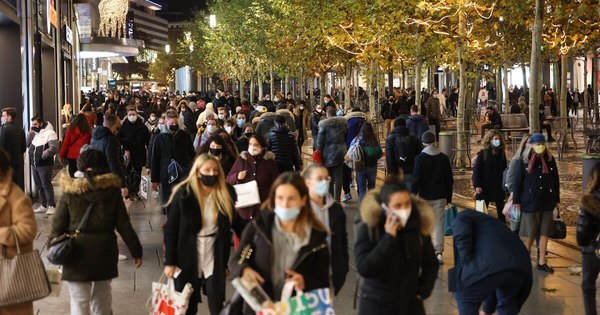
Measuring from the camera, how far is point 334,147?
1841cm

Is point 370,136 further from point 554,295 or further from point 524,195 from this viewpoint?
point 554,295

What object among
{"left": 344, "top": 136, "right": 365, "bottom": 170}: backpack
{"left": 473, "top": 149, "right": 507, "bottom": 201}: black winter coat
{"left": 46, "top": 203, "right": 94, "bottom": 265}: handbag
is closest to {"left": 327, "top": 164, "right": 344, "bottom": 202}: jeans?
{"left": 344, "top": 136, "right": 365, "bottom": 170}: backpack

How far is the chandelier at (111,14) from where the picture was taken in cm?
6306

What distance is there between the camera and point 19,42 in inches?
842

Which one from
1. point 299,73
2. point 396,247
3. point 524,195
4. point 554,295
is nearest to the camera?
point 396,247

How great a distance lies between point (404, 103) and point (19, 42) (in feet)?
61.5

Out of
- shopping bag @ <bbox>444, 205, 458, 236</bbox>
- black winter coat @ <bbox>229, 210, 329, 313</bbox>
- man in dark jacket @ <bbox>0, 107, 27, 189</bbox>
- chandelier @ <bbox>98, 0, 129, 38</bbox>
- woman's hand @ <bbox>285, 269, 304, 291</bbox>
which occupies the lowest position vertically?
shopping bag @ <bbox>444, 205, 458, 236</bbox>

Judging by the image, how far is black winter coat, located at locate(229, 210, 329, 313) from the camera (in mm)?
6484

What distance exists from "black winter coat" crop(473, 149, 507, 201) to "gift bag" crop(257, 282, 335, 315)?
25.5 feet

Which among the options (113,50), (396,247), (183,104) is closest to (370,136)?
(183,104)

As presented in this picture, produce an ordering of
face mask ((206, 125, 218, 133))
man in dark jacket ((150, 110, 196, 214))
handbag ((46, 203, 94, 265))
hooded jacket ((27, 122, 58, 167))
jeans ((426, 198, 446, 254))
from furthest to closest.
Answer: hooded jacket ((27, 122, 58, 167)) < face mask ((206, 125, 218, 133)) < man in dark jacket ((150, 110, 196, 214)) < jeans ((426, 198, 446, 254)) < handbag ((46, 203, 94, 265))

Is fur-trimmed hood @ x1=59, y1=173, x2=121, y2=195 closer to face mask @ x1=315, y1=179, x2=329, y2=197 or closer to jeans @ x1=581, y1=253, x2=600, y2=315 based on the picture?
face mask @ x1=315, y1=179, x2=329, y2=197

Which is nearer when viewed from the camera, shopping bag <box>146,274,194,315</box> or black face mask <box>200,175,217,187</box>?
shopping bag <box>146,274,194,315</box>

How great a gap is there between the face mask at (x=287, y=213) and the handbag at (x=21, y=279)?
6.61 feet
